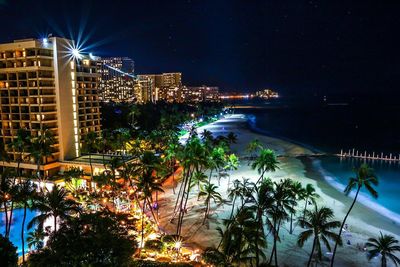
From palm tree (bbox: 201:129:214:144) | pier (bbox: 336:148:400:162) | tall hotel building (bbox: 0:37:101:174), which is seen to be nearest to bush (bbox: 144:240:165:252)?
tall hotel building (bbox: 0:37:101:174)

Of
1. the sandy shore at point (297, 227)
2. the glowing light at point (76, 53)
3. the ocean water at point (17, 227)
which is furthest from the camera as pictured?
the glowing light at point (76, 53)

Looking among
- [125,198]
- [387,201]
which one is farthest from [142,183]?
[387,201]

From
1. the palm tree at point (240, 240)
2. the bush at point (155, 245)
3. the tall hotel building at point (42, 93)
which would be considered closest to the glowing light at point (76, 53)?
the tall hotel building at point (42, 93)

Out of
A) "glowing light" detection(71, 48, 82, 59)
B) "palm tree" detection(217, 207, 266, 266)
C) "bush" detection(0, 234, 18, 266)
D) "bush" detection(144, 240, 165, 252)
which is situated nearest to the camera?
"bush" detection(0, 234, 18, 266)

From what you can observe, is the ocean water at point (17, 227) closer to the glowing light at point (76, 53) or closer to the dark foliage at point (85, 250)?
the dark foliage at point (85, 250)

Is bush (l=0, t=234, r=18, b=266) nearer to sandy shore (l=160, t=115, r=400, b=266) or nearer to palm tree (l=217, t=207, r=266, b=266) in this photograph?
palm tree (l=217, t=207, r=266, b=266)

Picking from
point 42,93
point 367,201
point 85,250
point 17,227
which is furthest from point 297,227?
point 42,93

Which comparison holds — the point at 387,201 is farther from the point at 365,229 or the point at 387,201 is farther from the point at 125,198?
the point at 125,198

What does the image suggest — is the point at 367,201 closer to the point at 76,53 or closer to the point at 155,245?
the point at 155,245
